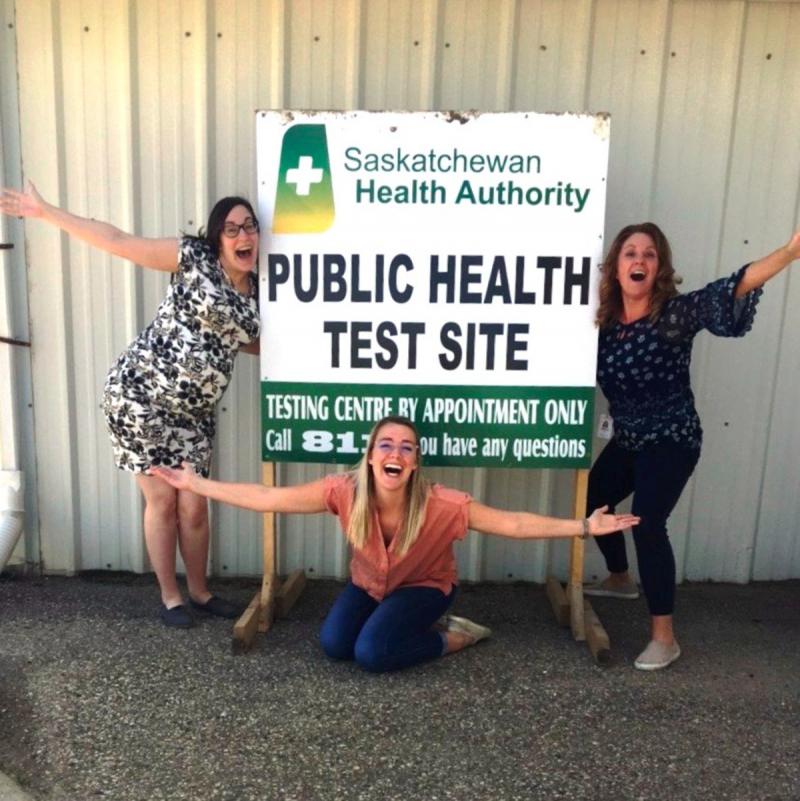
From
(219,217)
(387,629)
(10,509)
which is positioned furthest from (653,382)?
(10,509)

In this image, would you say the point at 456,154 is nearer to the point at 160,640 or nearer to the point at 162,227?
the point at 162,227

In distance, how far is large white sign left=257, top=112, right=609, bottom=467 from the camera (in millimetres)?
3391

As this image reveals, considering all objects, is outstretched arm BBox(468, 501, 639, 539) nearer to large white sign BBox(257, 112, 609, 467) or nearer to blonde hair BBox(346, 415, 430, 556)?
blonde hair BBox(346, 415, 430, 556)

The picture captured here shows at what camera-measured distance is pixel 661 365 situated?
10.9 feet

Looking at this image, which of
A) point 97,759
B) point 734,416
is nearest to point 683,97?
point 734,416

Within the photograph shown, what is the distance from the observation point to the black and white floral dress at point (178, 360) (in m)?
3.39

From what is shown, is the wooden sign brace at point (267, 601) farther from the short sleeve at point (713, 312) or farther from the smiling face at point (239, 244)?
the short sleeve at point (713, 312)

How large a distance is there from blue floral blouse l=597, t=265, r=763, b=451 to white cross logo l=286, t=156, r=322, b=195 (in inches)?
53.2

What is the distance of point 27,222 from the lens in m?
3.99

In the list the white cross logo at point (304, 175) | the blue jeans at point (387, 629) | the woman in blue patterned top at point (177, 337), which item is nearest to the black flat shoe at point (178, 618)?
the woman in blue patterned top at point (177, 337)

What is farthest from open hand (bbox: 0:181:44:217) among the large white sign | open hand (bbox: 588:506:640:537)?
open hand (bbox: 588:506:640:537)

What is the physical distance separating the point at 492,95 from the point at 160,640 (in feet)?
9.29

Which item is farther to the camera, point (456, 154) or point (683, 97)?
point (683, 97)

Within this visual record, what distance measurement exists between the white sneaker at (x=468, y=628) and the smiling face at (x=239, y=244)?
171 cm
